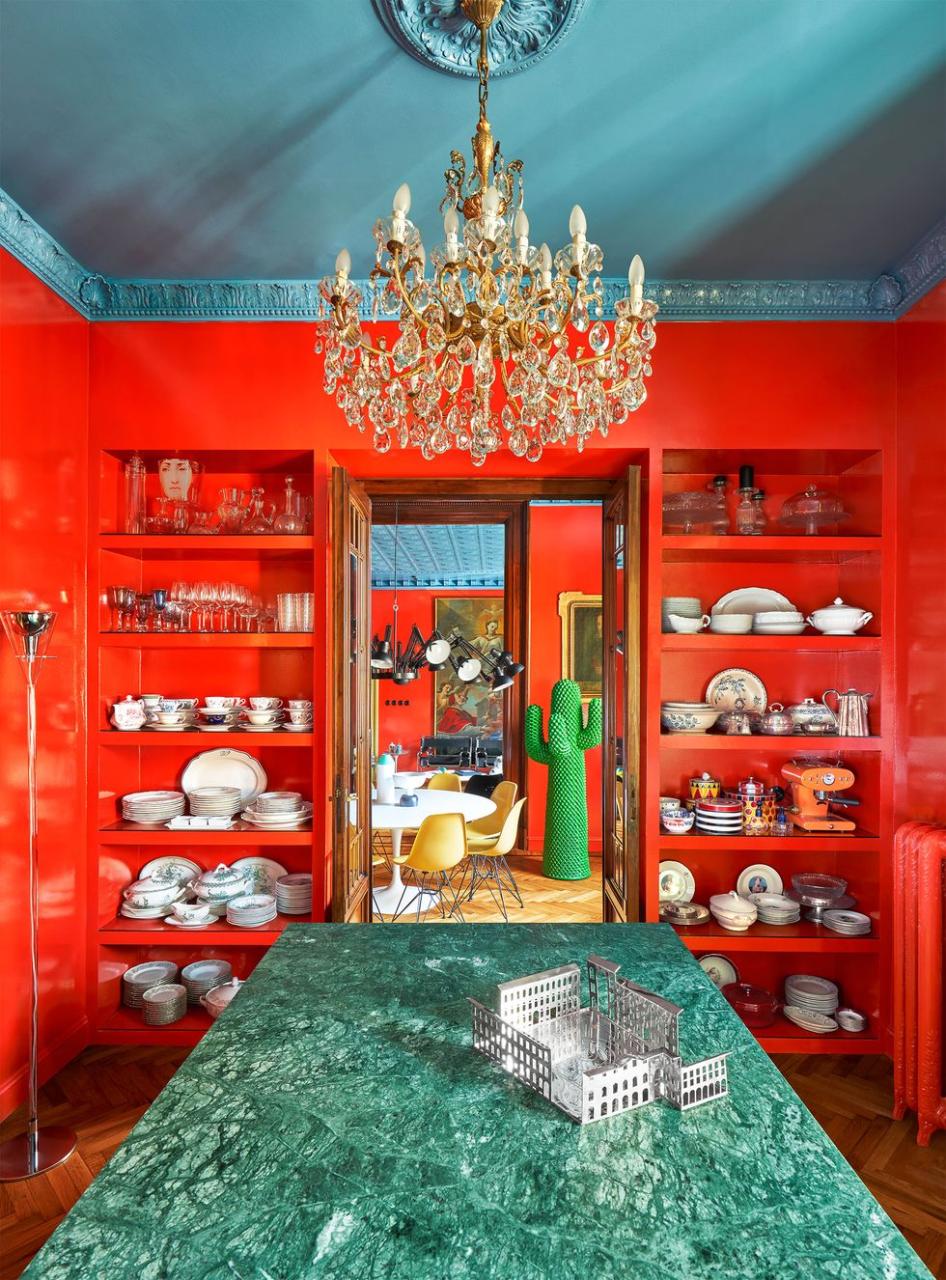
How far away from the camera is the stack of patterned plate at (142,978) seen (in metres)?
3.50

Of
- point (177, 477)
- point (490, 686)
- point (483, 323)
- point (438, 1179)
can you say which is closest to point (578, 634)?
point (490, 686)

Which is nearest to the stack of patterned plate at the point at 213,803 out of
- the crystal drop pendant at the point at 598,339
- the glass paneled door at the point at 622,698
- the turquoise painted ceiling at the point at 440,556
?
the glass paneled door at the point at 622,698

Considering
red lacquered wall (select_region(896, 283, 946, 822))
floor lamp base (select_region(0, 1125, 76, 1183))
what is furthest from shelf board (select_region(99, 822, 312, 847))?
red lacquered wall (select_region(896, 283, 946, 822))

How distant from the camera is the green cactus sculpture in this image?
618 cm

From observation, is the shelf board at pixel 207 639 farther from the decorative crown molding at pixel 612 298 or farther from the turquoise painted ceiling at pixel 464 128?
the turquoise painted ceiling at pixel 464 128

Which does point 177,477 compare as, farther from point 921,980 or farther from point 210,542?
point 921,980

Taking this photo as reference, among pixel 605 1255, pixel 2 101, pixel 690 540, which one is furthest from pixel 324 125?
pixel 605 1255

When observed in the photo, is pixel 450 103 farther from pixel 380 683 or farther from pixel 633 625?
pixel 380 683

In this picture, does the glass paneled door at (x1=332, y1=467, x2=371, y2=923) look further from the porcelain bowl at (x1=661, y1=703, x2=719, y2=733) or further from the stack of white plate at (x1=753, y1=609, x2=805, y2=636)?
the stack of white plate at (x1=753, y1=609, x2=805, y2=636)

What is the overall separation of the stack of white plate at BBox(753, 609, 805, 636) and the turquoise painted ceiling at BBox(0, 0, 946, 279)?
144 centimetres

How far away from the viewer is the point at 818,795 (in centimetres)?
358

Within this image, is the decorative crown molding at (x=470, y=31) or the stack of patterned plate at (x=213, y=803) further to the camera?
the stack of patterned plate at (x=213, y=803)

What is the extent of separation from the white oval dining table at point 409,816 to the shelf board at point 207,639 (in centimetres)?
173

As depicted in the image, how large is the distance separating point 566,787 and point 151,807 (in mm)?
3570
